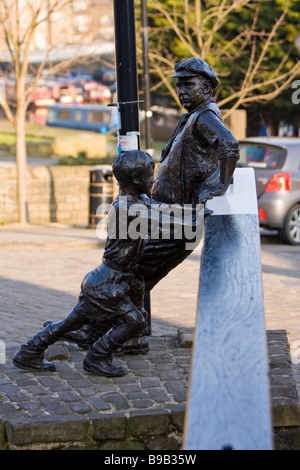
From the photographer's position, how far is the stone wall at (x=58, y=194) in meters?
17.1

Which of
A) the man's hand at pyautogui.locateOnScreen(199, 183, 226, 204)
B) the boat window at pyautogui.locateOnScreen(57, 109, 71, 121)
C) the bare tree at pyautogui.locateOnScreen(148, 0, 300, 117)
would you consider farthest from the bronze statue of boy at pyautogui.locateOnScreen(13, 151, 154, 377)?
the boat window at pyautogui.locateOnScreen(57, 109, 71, 121)

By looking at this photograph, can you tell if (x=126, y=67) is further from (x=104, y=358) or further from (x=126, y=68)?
(x=104, y=358)

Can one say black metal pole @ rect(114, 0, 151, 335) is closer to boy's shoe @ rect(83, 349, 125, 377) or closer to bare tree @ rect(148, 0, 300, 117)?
boy's shoe @ rect(83, 349, 125, 377)

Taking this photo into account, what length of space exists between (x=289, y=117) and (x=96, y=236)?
42.2ft

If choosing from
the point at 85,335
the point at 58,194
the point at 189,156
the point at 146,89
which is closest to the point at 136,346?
the point at 85,335

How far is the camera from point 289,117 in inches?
1025

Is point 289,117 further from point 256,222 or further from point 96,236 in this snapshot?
point 256,222

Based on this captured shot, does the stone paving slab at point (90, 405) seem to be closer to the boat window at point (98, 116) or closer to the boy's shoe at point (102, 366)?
the boy's shoe at point (102, 366)

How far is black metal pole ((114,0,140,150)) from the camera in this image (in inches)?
273

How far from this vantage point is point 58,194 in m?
17.2

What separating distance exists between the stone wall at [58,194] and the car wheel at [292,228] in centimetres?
475

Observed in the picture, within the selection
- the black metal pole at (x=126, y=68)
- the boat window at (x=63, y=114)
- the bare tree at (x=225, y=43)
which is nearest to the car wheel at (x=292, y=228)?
the black metal pole at (x=126, y=68)

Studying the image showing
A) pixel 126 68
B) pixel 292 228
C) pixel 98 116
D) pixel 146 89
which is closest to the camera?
pixel 126 68

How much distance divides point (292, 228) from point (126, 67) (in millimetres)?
7743
